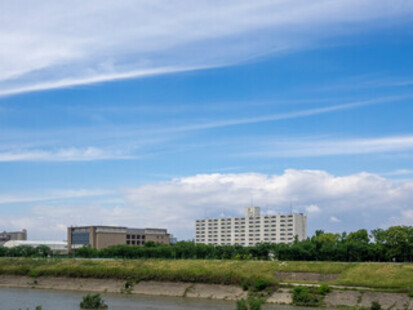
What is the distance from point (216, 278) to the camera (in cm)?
7331

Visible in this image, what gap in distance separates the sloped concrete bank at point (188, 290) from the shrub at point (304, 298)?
0.91 metres

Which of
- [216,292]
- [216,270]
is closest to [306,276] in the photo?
[216,292]

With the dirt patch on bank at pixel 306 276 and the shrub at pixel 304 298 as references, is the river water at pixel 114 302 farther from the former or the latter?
the dirt patch on bank at pixel 306 276

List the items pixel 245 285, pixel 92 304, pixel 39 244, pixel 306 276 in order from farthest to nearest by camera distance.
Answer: pixel 39 244 < pixel 306 276 < pixel 245 285 < pixel 92 304

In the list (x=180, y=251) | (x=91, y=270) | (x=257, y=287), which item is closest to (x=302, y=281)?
(x=257, y=287)

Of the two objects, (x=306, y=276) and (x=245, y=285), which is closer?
(x=245, y=285)

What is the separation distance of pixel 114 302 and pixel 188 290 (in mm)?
11634

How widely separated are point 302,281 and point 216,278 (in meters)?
11.2

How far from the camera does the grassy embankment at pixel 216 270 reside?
65.9m

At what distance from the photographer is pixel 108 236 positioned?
17262 centimetres

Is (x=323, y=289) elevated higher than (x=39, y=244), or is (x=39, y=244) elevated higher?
(x=39, y=244)

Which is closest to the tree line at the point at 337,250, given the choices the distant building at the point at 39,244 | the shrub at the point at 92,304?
the shrub at the point at 92,304

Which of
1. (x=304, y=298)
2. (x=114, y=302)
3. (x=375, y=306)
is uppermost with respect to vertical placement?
(x=304, y=298)

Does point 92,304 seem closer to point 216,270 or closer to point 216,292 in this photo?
point 216,292
